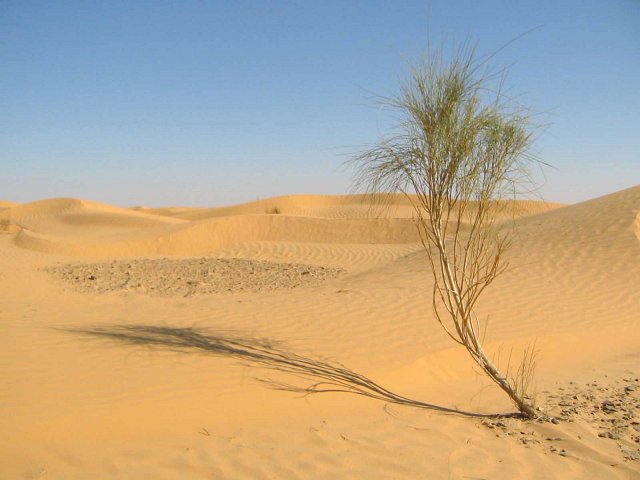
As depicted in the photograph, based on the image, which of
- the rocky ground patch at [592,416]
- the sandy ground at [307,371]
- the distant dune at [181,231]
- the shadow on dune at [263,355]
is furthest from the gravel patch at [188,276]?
the rocky ground patch at [592,416]

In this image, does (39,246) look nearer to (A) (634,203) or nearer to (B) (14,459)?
(B) (14,459)

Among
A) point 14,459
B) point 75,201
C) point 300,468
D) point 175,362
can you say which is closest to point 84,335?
point 175,362

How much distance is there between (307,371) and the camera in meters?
5.15

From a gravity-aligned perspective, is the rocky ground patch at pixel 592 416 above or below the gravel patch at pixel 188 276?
below

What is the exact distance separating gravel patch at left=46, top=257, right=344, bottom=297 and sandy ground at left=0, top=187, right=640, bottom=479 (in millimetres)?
113

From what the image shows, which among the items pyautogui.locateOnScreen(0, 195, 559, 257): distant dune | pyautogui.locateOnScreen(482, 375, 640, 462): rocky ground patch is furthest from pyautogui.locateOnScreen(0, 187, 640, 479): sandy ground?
pyautogui.locateOnScreen(0, 195, 559, 257): distant dune

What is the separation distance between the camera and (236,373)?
16.3 ft

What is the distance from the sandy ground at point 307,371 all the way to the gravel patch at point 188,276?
0.11 m

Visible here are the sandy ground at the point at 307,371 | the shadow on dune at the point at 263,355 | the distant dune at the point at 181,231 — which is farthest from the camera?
the distant dune at the point at 181,231

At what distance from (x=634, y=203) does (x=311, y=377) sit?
471 inches

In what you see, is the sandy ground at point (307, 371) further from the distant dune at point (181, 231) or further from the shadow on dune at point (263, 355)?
the distant dune at point (181, 231)

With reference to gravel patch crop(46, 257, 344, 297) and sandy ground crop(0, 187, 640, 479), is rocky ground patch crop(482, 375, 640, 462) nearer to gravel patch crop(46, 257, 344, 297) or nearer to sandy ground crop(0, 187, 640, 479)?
sandy ground crop(0, 187, 640, 479)

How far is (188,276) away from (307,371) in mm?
7046

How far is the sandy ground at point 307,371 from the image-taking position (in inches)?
140
